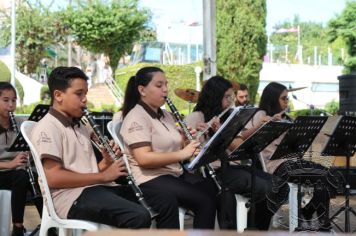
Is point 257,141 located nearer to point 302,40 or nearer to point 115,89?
point 115,89

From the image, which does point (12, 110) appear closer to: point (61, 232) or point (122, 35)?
point (61, 232)

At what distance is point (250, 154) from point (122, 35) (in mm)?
32162

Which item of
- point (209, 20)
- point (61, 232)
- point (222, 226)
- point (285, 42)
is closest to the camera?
point (61, 232)

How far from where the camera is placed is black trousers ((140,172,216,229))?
430cm

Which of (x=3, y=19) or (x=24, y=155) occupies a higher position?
(x=3, y=19)

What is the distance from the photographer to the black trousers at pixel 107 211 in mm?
3740

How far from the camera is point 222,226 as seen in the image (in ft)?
15.8

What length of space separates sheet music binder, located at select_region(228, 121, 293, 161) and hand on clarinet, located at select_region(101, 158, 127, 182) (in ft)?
3.86

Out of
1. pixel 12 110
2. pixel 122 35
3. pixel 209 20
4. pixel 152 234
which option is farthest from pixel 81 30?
pixel 152 234

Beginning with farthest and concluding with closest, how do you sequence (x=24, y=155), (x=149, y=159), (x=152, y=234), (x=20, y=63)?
(x=20, y=63) → (x=24, y=155) → (x=149, y=159) → (x=152, y=234)

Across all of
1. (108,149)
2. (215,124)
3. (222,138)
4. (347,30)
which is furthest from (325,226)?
(347,30)

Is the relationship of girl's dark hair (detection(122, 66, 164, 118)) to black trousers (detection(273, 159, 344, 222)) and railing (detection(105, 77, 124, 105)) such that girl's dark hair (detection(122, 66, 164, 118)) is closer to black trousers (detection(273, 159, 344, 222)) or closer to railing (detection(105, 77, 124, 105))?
black trousers (detection(273, 159, 344, 222))

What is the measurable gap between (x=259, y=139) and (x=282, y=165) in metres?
0.83

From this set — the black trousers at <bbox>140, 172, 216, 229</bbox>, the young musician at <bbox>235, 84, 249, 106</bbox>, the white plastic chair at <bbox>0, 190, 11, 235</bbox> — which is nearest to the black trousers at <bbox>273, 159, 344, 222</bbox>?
the black trousers at <bbox>140, 172, 216, 229</bbox>
